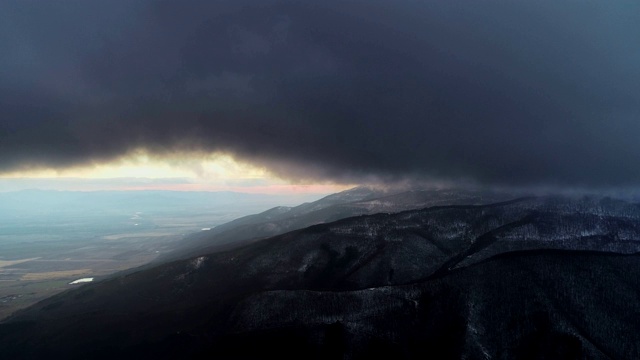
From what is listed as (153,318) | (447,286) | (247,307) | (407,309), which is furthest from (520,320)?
(153,318)

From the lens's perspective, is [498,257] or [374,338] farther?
[498,257]

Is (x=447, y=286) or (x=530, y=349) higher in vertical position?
(x=447, y=286)

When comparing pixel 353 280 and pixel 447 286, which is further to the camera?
pixel 353 280

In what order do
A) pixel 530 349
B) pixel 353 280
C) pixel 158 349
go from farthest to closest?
pixel 353 280 < pixel 158 349 < pixel 530 349

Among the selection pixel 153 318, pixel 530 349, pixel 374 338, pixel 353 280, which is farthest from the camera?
pixel 353 280

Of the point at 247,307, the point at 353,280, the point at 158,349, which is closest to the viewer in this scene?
the point at 158,349

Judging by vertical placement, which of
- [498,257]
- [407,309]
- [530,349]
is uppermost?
[498,257]

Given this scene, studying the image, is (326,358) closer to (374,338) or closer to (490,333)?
(374,338)

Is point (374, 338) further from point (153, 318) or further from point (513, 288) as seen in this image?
point (153, 318)

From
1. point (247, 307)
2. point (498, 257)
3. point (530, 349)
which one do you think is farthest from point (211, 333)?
point (498, 257)
